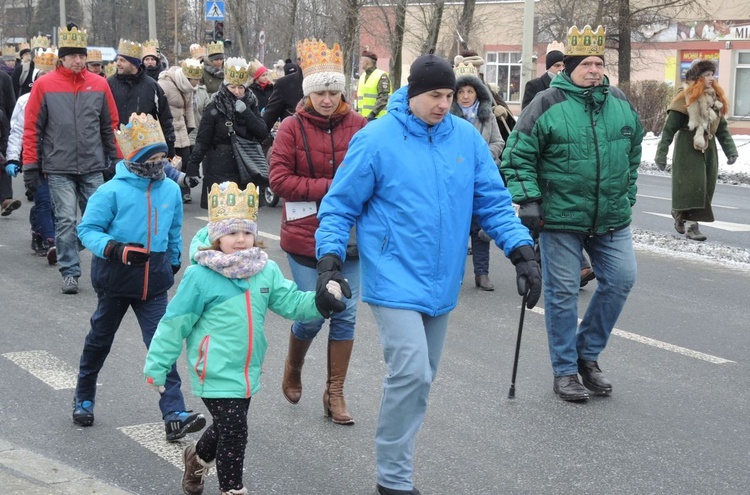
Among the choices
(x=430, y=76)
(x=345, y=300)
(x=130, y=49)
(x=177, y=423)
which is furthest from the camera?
(x=130, y=49)

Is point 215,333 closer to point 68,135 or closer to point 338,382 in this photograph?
point 338,382

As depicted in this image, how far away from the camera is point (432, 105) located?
4660 mm

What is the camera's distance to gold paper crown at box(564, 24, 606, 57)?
20.6ft

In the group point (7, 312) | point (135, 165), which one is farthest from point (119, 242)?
point (7, 312)

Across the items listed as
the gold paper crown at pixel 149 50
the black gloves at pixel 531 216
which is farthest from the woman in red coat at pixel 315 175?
the gold paper crown at pixel 149 50

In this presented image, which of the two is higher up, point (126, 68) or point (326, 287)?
point (126, 68)

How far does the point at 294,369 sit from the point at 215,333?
1.69m

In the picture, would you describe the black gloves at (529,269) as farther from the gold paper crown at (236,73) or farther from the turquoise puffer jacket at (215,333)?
the gold paper crown at (236,73)

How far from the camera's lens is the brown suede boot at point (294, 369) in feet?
20.1

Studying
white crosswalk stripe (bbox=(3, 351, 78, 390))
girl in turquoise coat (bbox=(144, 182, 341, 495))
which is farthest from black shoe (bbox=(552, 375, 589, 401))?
white crosswalk stripe (bbox=(3, 351, 78, 390))

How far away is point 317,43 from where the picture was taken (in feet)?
20.5

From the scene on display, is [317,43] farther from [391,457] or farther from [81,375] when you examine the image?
[391,457]

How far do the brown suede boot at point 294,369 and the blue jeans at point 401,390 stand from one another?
4.80 ft

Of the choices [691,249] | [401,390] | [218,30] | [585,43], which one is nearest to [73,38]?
[585,43]
